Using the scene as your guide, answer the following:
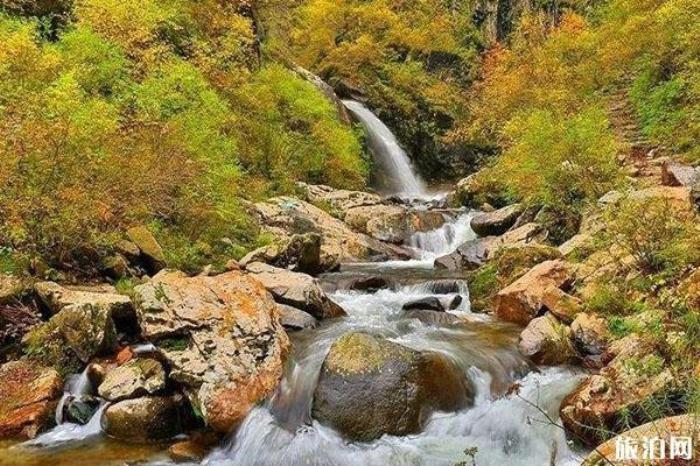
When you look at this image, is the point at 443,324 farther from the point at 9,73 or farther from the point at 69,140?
the point at 9,73

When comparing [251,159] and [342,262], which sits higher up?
[251,159]

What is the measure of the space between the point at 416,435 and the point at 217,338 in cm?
277

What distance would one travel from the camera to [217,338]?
285 inches

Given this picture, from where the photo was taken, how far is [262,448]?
20.3ft

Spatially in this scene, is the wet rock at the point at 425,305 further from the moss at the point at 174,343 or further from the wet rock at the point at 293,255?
the moss at the point at 174,343

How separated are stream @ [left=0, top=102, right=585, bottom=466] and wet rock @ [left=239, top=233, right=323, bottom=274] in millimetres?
3047

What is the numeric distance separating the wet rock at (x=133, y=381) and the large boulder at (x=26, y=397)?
0.61 metres

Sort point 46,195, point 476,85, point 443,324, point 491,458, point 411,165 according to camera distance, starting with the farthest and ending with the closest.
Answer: point 476,85 → point 411,165 → point 443,324 → point 46,195 → point 491,458

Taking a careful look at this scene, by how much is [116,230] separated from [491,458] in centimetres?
698

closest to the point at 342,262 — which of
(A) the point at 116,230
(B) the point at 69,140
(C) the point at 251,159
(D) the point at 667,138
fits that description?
(C) the point at 251,159

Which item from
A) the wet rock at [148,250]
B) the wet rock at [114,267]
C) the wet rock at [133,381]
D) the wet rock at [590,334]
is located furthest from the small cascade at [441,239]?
the wet rock at [133,381]

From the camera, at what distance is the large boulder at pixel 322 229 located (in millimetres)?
14227

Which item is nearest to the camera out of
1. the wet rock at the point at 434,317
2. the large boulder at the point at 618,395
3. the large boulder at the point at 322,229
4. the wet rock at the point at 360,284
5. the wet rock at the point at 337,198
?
the large boulder at the point at 618,395

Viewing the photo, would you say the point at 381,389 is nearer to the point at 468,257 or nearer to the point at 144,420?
the point at 144,420
